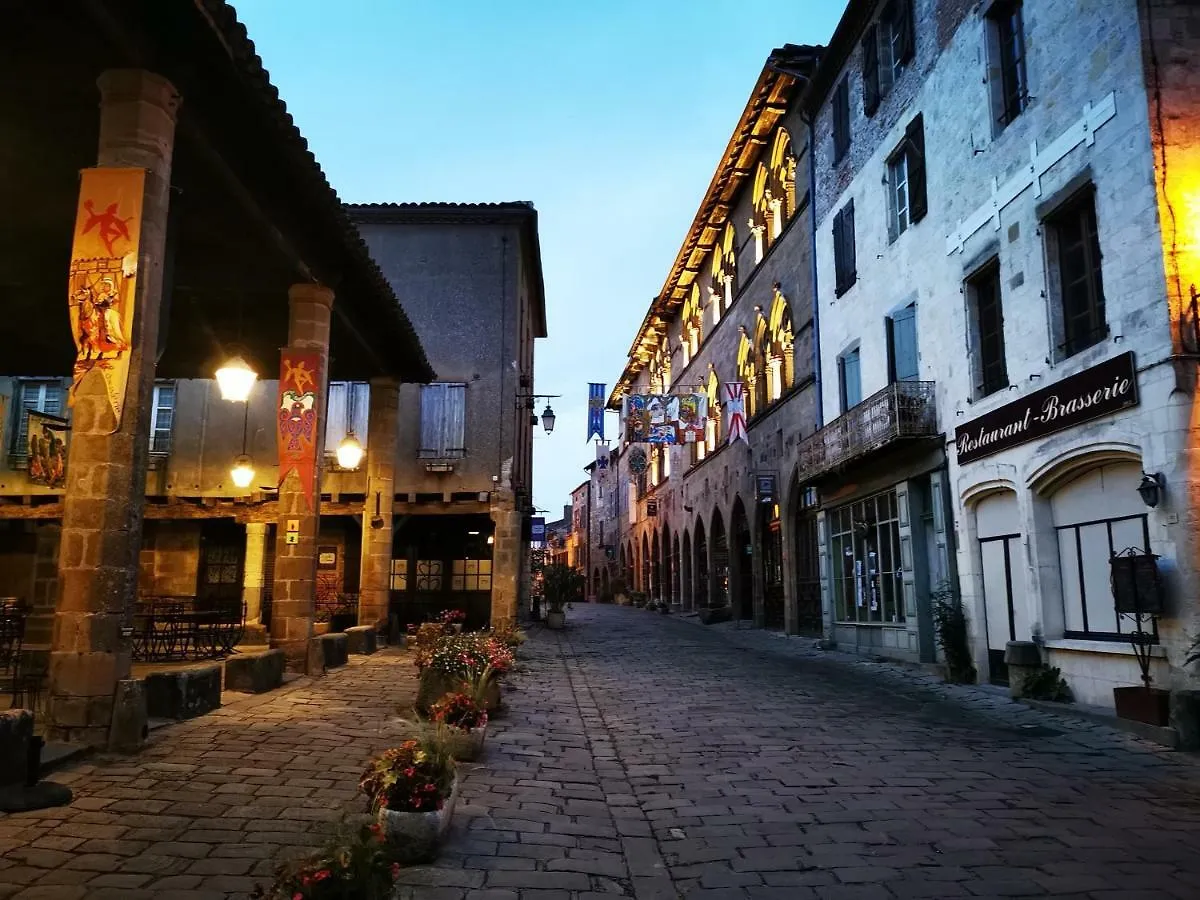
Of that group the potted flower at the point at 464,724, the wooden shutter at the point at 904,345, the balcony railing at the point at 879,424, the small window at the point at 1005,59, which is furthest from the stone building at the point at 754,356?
the potted flower at the point at 464,724

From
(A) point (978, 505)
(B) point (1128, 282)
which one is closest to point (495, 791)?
(B) point (1128, 282)

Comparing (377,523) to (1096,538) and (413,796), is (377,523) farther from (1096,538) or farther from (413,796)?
(413,796)

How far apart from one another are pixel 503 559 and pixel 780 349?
359 inches

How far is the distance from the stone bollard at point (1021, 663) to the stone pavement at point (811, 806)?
463mm

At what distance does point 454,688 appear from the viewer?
8.23 metres

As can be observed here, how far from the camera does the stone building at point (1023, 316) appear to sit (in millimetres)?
9031

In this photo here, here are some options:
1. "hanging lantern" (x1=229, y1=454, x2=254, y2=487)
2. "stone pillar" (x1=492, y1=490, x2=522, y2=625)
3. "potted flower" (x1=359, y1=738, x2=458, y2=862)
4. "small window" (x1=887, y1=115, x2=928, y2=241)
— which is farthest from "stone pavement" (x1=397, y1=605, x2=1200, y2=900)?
"stone pillar" (x1=492, y1=490, x2=522, y2=625)

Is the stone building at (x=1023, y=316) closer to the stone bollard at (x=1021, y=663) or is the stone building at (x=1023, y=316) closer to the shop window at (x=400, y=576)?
the stone bollard at (x=1021, y=663)

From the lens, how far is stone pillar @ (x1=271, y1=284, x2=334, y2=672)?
11.7 metres

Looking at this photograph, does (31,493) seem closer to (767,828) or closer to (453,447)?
(453,447)

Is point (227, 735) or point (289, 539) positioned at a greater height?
point (289, 539)

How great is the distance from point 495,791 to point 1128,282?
27.3 ft

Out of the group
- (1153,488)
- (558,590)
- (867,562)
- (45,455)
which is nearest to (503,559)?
(558,590)

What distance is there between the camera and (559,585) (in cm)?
2516
